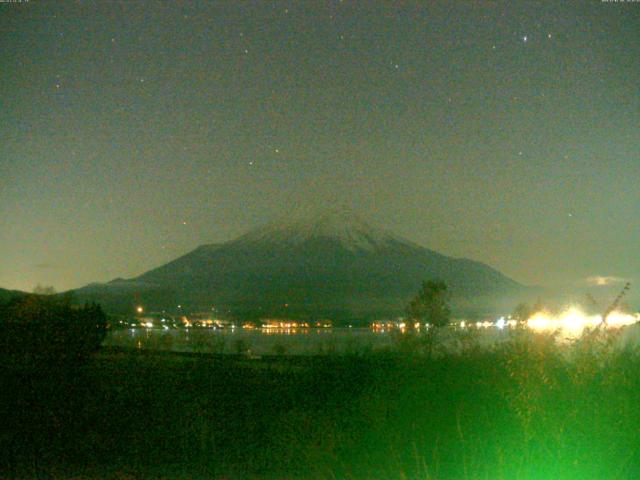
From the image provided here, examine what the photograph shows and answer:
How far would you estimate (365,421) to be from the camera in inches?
539

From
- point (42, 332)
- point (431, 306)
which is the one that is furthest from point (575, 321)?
point (431, 306)

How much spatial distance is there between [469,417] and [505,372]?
86 centimetres

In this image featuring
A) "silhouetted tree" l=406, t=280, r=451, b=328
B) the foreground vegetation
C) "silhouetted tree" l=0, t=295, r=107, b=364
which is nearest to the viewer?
the foreground vegetation

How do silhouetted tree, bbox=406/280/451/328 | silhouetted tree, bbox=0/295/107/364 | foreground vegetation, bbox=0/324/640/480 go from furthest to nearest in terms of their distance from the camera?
1. silhouetted tree, bbox=406/280/451/328
2. silhouetted tree, bbox=0/295/107/364
3. foreground vegetation, bbox=0/324/640/480

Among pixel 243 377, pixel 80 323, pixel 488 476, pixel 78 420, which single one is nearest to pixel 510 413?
pixel 488 476

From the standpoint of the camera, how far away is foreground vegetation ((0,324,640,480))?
980 centimetres

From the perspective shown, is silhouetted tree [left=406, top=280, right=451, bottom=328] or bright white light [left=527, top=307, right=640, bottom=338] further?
silhouetted tree [left=406, top=280, right=451, bottom=328]

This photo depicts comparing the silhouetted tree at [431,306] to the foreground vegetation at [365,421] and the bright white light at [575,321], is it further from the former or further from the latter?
the bright white light at [575,321]

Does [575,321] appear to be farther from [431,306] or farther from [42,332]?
[431,306]

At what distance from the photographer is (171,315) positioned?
250 feet

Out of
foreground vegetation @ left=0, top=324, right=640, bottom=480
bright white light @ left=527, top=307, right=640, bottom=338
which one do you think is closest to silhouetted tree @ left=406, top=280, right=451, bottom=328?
foreground vegetation @ left=0, top=324, right=640, bottom=480

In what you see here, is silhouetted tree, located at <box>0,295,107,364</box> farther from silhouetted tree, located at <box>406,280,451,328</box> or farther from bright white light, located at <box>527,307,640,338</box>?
silhouetted tree, located at <box>406,280,451,328</box>

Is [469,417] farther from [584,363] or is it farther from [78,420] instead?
[78,420]

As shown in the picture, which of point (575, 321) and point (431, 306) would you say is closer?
point (575, 321)
